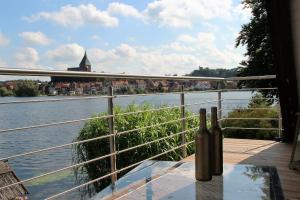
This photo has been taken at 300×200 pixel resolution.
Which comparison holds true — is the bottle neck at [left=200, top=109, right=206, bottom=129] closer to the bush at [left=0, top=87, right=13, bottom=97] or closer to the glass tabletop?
the glass tabletop

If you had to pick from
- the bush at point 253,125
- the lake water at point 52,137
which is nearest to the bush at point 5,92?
the lake water at point 52,137

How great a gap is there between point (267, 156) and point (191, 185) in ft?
8.65

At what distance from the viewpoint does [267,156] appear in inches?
147

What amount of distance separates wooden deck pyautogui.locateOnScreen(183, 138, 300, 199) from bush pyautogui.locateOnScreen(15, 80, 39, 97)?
1.47m

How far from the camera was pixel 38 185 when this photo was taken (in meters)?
6.18

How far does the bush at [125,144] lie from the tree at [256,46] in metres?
8.21

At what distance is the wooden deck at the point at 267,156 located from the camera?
9.02 feet

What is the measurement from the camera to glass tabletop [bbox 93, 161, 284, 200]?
1.24m

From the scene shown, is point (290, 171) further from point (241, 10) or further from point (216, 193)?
point (241, 10)

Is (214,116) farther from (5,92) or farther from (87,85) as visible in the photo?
(87,85)

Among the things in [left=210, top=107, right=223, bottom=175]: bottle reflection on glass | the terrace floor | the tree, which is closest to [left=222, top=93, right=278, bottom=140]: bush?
the terrace floor

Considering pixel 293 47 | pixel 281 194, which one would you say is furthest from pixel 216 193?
pixel 293 47

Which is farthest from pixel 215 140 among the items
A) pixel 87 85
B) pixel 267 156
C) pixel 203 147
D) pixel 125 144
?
pixel 125 144

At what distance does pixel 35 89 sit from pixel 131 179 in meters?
0.93
